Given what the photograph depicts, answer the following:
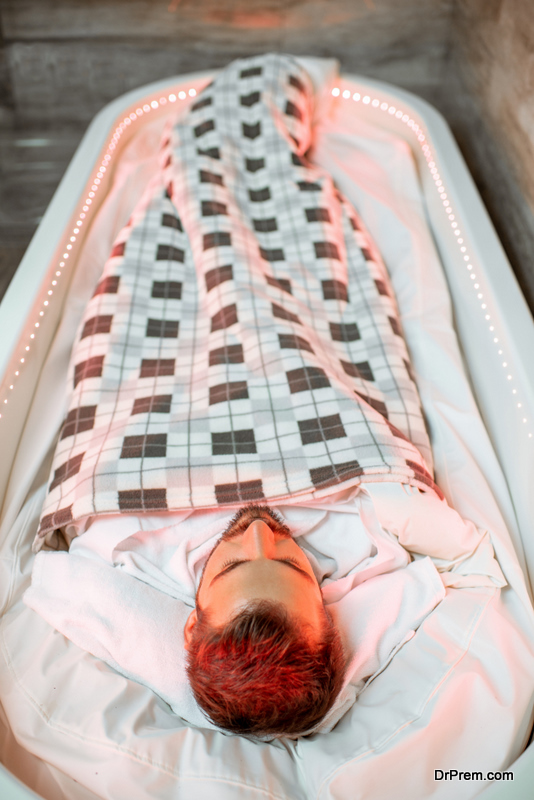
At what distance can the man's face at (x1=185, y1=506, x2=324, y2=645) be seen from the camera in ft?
2.83

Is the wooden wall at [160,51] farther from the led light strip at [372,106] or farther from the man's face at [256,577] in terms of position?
the man's face at [256,577]

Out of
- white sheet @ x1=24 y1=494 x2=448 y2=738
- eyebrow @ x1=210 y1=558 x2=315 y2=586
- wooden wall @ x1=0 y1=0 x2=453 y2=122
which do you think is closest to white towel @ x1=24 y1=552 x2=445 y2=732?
white sheet @ x1=24 y1=494 x2=448 y2=738

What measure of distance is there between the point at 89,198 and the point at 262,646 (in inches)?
48.3

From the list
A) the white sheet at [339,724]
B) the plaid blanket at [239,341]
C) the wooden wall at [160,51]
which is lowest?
the white sheet at [339,724]

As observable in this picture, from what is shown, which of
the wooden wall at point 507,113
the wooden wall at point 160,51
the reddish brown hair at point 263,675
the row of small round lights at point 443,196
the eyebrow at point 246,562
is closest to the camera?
the reddish brown hair at point 263,675

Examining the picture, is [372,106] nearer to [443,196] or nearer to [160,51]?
[443,196]

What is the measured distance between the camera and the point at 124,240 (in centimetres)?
151

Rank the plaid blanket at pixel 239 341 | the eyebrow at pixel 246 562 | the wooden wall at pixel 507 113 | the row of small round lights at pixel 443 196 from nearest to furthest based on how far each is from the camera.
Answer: the eyebrow at pixel 246 562 < the plaid blanket at pixel 239 341 < the row of small round lights at pixel 443 196 < the wooden wall at pixel 507 113

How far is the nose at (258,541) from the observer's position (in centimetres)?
92

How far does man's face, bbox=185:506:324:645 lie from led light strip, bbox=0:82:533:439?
46 centimetres

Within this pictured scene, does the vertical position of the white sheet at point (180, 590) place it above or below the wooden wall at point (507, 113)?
below

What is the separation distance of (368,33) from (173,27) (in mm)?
677

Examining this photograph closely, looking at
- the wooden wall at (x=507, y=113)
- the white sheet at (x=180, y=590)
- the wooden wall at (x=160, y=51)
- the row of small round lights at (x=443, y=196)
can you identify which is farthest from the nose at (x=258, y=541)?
the wooden wall at (x=160, y=51)

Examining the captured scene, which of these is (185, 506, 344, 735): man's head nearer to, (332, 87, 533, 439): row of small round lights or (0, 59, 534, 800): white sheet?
(0, 59, 534, 800): white sheet
